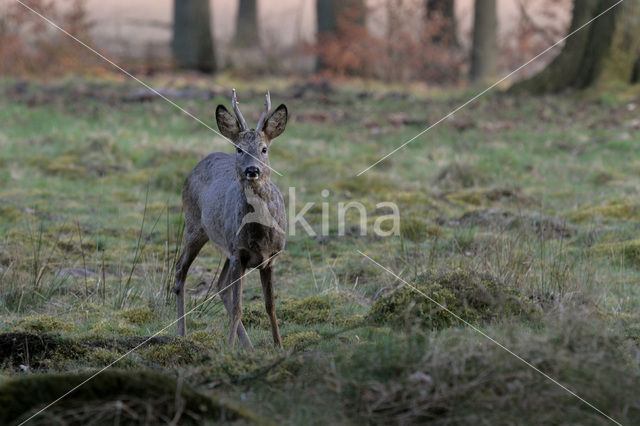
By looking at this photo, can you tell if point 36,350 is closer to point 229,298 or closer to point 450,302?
point 229,298

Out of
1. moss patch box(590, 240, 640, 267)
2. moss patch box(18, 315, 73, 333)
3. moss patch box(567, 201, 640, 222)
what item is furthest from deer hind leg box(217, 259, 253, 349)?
moss patch box(567, 201, 640, 222)

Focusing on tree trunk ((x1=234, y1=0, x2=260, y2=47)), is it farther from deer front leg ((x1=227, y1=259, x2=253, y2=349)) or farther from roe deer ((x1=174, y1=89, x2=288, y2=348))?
deer front leg ((x1=227, y1=259, x2=253, y2=349))

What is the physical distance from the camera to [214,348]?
6.56 metres

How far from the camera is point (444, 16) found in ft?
96.4

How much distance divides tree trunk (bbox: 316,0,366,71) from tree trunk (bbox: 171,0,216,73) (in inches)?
179

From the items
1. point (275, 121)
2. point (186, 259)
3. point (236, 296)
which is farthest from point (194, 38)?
point (236, 296)

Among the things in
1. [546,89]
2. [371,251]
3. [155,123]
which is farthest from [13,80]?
[371,251]

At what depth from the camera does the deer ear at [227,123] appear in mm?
6582

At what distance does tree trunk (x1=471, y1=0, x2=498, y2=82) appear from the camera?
25953 mm

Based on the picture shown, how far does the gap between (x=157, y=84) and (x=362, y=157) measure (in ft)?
30.2

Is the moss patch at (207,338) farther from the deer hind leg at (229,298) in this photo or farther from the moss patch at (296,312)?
the moss patch at (296,312)

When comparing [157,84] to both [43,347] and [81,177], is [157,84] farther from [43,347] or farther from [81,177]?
[43,347]

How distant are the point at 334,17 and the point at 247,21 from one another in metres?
6.39

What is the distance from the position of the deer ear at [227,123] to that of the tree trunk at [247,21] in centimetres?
2765
